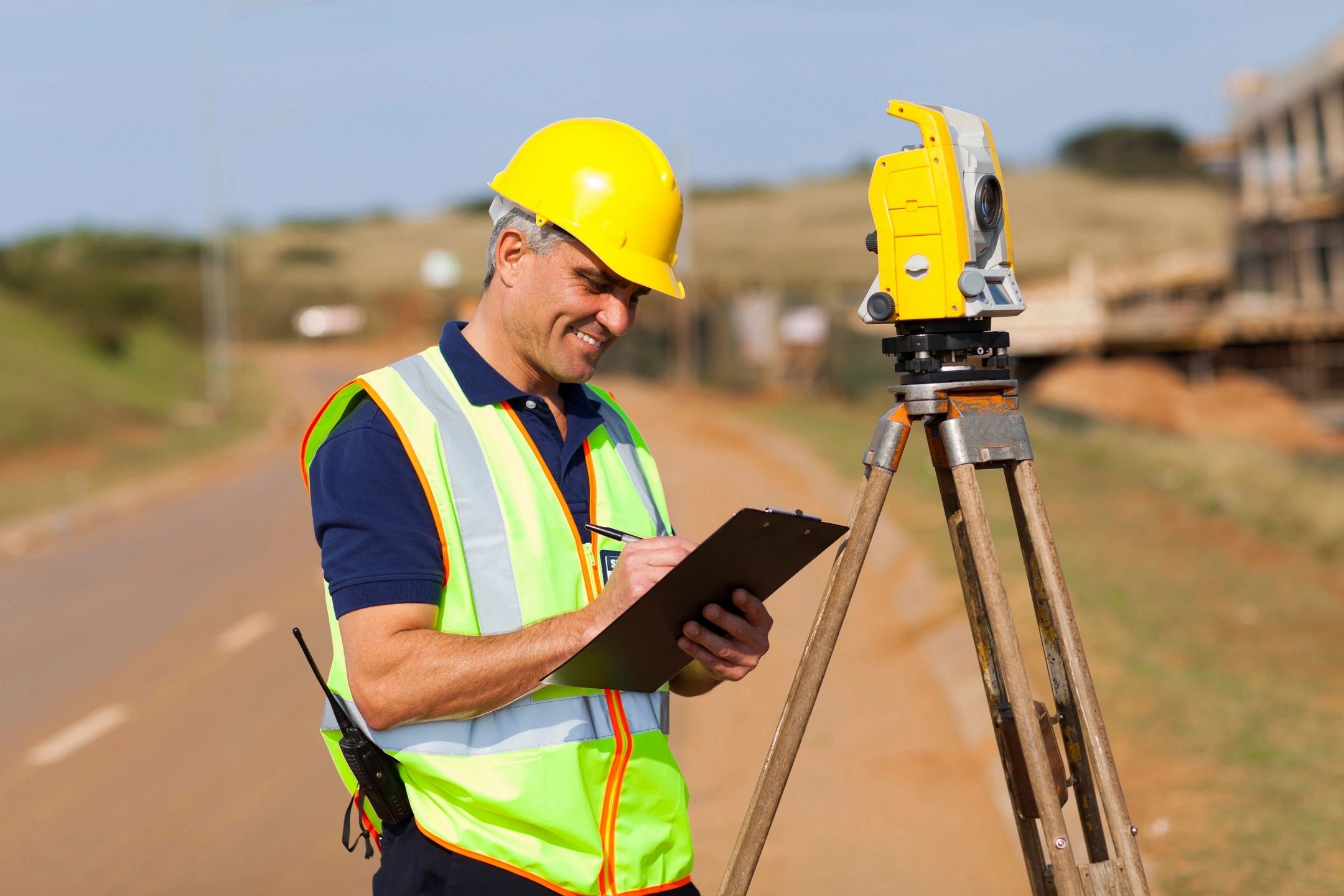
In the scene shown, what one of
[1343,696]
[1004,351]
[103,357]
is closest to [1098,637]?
[1343,696]

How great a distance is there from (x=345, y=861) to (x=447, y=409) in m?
3.51

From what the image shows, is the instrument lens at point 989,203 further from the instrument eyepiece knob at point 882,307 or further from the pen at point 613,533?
the pen at point 613,533

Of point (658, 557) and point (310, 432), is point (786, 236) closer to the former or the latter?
point (310, 432)

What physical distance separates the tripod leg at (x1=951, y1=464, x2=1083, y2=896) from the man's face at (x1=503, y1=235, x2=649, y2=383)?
2.16 feet

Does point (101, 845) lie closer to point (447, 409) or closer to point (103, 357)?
point (447, 409)

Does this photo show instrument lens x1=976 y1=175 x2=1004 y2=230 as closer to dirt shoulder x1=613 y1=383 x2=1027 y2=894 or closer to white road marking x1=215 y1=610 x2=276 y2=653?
dirt shoulder x1=613 y1=383 x2=1027 y2=894

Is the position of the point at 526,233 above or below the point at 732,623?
above

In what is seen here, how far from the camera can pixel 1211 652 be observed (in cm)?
755

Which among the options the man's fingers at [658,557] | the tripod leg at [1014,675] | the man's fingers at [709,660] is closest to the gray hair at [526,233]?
the man's fingers at [658,557]

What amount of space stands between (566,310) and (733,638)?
0.61 metres

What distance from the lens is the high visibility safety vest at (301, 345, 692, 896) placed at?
2148 mm

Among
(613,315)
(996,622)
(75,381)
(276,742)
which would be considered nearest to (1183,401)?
(75,381)

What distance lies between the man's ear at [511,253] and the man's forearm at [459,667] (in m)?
0.60

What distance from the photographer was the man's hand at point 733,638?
2227mm
